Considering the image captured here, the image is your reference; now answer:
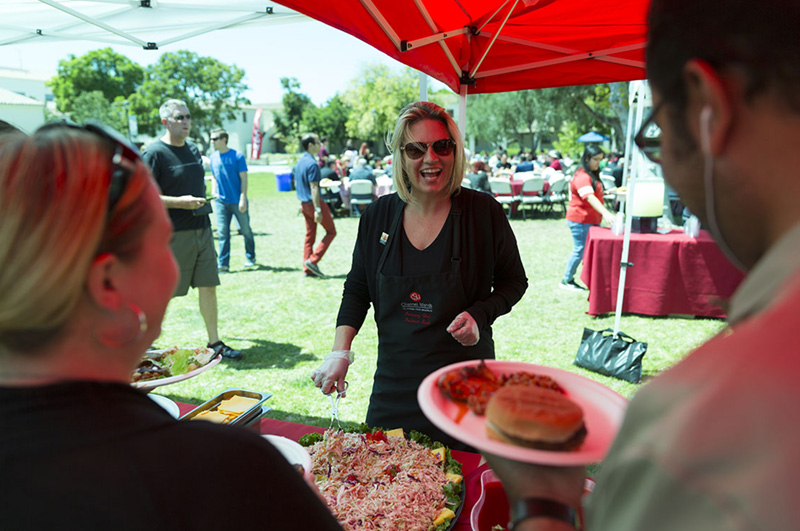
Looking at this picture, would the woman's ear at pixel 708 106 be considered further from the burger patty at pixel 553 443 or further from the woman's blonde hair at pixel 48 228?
the woman's blonde hair at pixel 48 228

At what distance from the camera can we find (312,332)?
645cm

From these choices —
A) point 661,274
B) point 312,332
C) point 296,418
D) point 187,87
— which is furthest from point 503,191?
point 187,87

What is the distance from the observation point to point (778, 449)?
45 centimetres

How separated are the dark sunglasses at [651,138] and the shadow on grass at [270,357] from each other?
16.4 feet

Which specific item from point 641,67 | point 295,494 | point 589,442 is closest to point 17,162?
point 295,494

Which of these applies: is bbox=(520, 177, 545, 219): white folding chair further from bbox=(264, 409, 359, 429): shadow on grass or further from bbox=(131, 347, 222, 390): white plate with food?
bbox=(131, 347, 222, 390): white plate with food

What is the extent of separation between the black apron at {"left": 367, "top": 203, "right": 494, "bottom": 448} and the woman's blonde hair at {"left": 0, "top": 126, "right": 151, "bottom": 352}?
1619 mm

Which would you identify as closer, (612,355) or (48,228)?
(48,228)

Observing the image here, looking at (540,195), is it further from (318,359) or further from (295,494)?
(295,494)

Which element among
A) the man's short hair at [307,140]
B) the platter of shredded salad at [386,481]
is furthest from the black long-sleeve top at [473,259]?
the man's short hair at [307,140]

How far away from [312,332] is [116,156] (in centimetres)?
582

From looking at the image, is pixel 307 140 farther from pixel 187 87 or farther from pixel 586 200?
pixel 187 87

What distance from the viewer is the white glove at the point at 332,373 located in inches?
82.0

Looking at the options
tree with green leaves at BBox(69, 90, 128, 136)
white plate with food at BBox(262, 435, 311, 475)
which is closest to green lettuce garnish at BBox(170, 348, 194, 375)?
white plate with food at BBox(262, 435, 311, 475)
